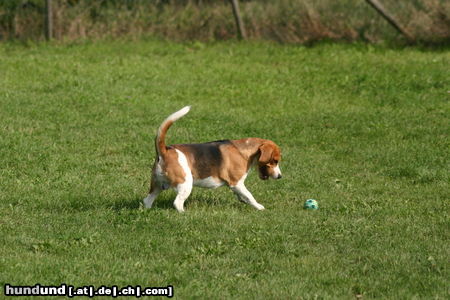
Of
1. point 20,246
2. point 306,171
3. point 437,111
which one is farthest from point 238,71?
point 20,246

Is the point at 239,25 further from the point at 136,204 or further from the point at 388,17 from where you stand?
the point at 136,204

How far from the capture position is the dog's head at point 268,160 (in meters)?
9.69

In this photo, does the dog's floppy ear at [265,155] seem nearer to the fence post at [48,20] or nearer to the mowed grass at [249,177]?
the mowed grass at [249,177]

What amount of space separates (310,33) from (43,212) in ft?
42.8

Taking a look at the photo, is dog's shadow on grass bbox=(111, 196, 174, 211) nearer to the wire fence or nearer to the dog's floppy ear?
the dog's floppy ear

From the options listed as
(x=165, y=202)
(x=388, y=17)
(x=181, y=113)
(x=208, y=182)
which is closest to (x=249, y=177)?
(x=165, y=202)

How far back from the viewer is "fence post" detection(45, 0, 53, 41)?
21.0 meters

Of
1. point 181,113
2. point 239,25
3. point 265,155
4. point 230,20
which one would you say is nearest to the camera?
point 181,113

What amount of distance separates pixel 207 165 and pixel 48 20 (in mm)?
12862

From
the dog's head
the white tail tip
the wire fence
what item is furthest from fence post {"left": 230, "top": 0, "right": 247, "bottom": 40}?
the white tail tip

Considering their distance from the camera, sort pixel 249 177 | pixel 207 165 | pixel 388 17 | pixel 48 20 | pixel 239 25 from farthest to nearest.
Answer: pixel 239 25, pixel 48 20, pixel 388 17, pixel 249 177, pixel 207 165

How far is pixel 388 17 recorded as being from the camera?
2048cm

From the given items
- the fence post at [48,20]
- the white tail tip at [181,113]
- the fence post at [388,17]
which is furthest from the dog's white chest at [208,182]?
the fence post at [48,20]

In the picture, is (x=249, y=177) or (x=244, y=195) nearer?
(x=244, y=195)
